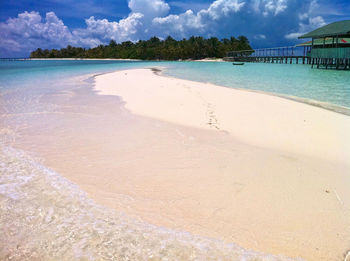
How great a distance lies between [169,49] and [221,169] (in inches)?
4031

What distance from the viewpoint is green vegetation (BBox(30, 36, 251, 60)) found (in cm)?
9481

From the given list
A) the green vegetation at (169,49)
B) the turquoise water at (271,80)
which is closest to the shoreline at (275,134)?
the turquoise water at (271,80)

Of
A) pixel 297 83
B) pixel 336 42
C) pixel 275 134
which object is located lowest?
pixel 275 134

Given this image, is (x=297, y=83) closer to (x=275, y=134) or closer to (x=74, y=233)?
(x=275, y=134)

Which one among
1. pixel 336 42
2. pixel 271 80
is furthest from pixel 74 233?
pixel 336 42

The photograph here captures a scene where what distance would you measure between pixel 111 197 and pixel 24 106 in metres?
7.68

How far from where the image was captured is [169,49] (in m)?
101

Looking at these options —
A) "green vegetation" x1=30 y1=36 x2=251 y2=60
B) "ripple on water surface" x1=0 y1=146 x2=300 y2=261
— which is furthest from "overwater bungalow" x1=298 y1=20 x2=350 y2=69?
"green vegetation" x1=30 y1=36 x2=251 y2=60

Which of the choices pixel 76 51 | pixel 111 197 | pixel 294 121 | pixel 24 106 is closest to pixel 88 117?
pixel 24 106

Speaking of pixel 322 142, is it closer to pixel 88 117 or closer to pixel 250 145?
pixel 250 145

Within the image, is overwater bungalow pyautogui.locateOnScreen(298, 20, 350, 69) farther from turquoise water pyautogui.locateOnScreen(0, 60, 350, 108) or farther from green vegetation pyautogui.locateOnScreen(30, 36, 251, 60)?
green vegetation pyautogui.locateOnScreen(30, 36, 251, 60)

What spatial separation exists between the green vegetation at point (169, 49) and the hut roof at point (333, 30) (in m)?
60.2

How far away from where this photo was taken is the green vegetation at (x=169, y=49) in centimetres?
9481

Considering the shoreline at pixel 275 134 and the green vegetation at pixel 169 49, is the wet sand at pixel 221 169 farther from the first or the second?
the green vegetation at pixel 169 49
